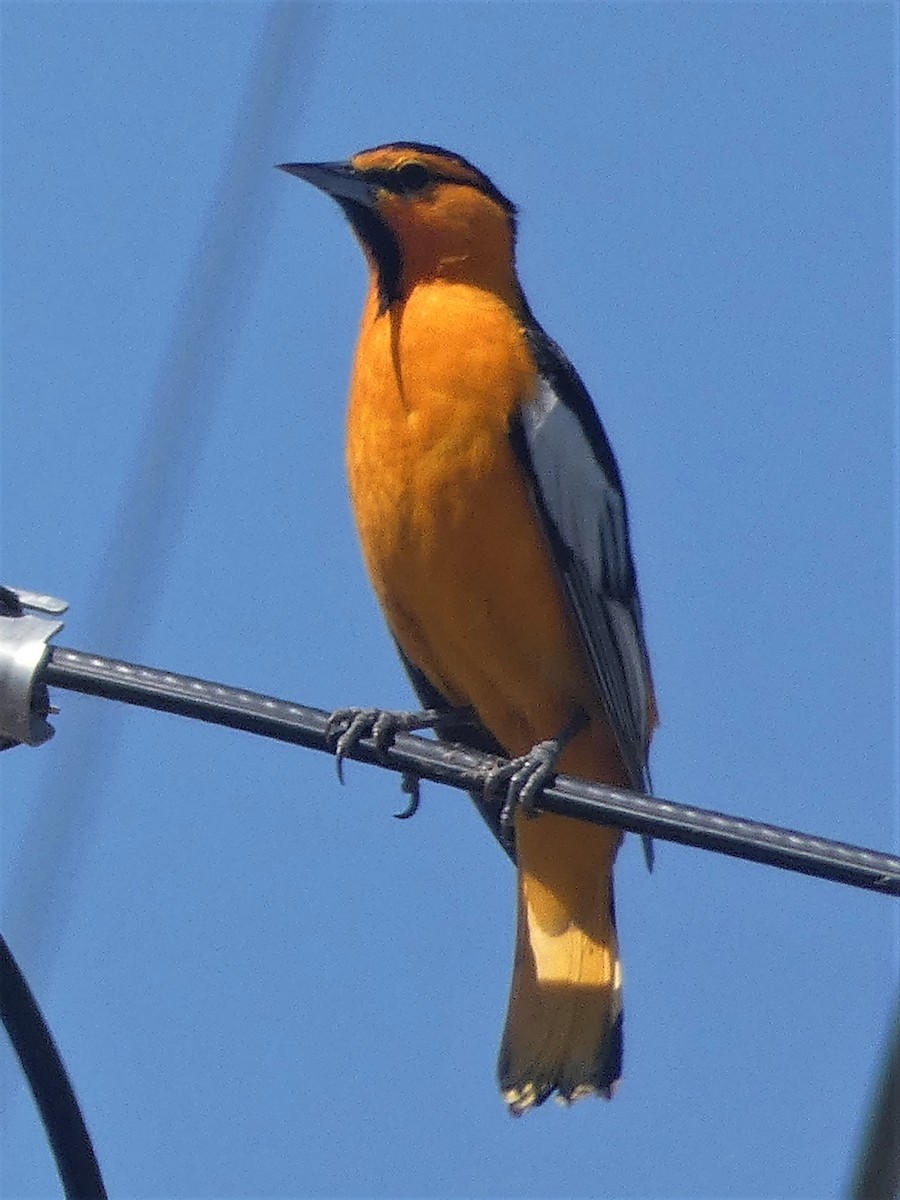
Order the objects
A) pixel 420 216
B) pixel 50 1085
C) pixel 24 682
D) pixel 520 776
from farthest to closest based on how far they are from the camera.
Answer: pixel 420 216 < pixel 520 776 < pixel 24 682 < pixel 50 1085

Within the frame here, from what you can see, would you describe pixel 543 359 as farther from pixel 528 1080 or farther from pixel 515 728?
pixel 528 1080

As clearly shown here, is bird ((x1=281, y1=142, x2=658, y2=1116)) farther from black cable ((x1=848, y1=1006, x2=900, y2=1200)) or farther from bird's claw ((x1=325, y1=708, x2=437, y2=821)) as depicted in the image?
black cable ((x1=848, y1=1006, x2=900, y2=1200))

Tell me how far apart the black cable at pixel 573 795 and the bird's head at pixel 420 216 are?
8.09 feet

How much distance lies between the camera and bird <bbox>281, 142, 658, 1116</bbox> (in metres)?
4.88

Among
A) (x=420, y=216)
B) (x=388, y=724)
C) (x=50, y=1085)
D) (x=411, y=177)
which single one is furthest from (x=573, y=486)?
(x=50, y=1085)

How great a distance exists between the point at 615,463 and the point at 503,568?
35.0 inches

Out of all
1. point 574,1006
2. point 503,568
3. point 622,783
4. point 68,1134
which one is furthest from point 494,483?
point 68,1134

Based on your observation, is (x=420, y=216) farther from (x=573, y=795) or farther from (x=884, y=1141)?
(x=884, y=1141)

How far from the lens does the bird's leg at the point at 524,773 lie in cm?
440

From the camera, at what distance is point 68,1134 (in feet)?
8.65

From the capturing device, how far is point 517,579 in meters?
4.92

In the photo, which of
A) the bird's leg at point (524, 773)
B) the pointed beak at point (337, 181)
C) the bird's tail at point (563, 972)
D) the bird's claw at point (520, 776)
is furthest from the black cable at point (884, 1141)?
the pointed beak at point (337, 181)

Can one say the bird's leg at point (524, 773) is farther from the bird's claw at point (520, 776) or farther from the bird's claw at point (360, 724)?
the bird's claw at point (360, 724)

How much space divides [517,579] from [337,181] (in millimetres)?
1687
